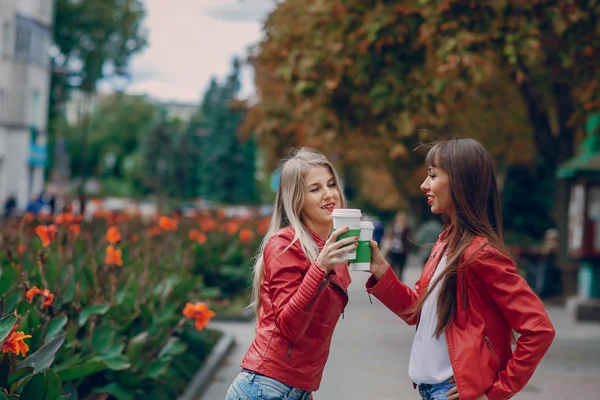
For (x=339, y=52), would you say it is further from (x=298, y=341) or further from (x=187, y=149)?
(x=187, y=149)

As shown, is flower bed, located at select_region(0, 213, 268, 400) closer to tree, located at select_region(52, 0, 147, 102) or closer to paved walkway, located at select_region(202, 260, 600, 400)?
paved walkway, located at select_region(202, 260, 600, 400)

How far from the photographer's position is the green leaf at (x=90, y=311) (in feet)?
19.5

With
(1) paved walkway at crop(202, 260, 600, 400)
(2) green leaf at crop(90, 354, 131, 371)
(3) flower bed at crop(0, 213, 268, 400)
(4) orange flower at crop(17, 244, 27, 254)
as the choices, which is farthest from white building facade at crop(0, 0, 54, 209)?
(2) green leaf at crop(90, 354, 131, 371)

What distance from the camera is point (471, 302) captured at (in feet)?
10.8

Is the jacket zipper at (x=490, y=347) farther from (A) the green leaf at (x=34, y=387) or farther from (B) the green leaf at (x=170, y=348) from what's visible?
(B) the green leaf at (x=170, y=348)

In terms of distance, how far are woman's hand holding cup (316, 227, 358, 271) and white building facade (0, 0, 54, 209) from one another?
46.8 meters

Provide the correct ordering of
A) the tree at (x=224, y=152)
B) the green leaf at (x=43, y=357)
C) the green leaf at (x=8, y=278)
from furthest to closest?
1. the tree at (x=224, y=152)
2. the green leaf at (x=8, y=278)
3. the green leaf at (x=43, y=357)

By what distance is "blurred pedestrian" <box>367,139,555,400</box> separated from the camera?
3.18m

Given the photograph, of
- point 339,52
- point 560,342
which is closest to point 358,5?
point 339,52

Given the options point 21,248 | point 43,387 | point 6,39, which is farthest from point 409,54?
point 6,39

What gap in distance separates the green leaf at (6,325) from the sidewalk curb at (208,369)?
4.13 metres

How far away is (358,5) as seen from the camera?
11.7 meters

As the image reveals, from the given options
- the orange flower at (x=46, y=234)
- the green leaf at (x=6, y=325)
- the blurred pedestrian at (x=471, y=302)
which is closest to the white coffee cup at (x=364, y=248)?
the blurred pedestrian at (x=471, y=302)

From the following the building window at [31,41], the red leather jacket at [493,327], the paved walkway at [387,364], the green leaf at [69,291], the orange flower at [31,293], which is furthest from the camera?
the building window at [31,41]
